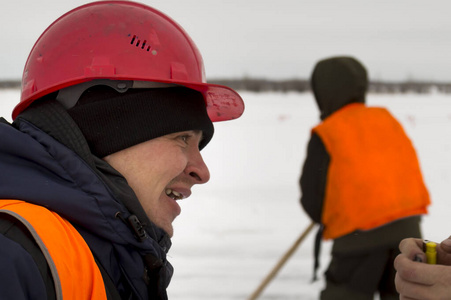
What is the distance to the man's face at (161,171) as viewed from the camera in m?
1.33

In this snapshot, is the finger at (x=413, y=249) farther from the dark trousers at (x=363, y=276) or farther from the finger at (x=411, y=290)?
the dark trousers at (x=363, y=276)

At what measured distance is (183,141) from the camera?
4.85 feet

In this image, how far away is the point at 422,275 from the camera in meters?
1.03

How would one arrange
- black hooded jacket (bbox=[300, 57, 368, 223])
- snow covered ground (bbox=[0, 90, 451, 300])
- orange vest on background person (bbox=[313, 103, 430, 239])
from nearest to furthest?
orange vest on background person (bbox=[313, 103, 430, 239]), black hooded jacket (bbox=[300, 57, 368, 223]), snow covered ground (bbox=[0, 90, 451, 300])

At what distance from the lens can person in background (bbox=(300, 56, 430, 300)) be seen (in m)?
3.00

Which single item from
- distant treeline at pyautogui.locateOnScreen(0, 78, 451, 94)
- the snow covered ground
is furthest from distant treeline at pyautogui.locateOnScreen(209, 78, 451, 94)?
the snow covered ground

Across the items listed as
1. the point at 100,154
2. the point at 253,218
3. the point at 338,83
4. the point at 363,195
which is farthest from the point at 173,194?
the point at 253,218

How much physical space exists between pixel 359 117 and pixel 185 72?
197 centimetres

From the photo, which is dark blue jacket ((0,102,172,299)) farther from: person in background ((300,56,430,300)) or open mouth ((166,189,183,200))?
person in background ((300,56,430,300))

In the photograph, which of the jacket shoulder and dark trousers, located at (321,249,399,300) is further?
dark trousers, located at (321,249,399,300)

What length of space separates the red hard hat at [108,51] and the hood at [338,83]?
6.70 ft

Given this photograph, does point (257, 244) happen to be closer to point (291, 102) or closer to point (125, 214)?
point (125, 214)

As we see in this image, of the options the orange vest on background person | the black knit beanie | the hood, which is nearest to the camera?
the black knit beanie

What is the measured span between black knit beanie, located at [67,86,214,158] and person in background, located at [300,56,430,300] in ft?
5.98
